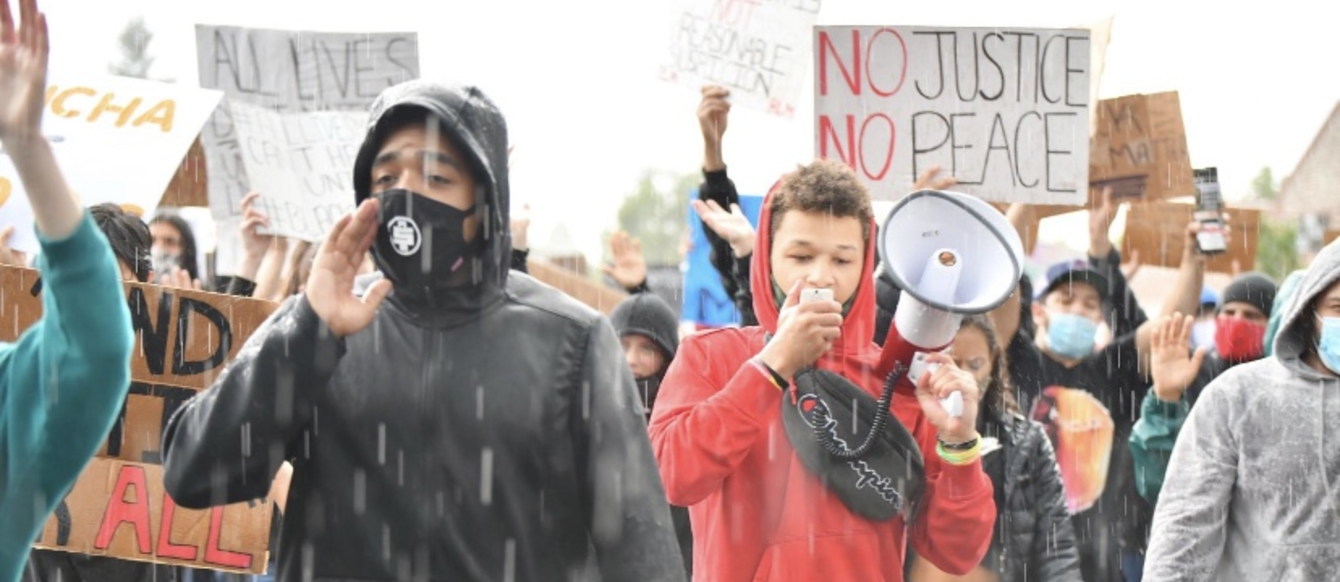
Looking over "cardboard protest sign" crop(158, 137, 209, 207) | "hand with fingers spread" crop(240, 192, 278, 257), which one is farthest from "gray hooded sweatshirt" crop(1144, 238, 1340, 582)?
"cardboard protest sign" crop(158, 137, 209, 207)

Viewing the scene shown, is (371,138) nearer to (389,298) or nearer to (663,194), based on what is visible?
(389,298)

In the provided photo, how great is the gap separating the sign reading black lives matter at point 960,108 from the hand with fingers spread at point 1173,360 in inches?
44.3

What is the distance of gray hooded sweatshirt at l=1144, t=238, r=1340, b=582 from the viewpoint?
509cm

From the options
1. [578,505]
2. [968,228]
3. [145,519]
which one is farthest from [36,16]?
[145,519]

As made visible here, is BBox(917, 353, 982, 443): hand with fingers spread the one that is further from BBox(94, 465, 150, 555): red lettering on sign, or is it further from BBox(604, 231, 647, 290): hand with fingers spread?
BBox(604, 231, 647, 290): hand with fingers spread

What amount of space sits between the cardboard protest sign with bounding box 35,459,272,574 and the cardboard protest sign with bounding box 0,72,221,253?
8.27 ft

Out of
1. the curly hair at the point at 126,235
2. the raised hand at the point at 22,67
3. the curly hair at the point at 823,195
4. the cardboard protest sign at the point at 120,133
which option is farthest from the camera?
the cardboard protest sign at the point at 120,133

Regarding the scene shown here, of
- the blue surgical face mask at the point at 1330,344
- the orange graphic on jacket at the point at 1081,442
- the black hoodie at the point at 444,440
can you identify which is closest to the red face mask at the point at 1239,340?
the orange graphic on jacket at the point at 1081,442

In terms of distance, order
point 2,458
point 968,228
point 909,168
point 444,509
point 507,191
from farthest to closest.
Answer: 1. point 909,168
2. point 968,228
3. point 507,191
4. point 444,509
5. point 2,458

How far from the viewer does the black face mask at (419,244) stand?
3518 mm

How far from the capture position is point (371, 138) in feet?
12.0

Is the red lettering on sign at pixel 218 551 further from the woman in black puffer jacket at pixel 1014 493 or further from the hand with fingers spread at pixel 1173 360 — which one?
the hand with fingers spread at pixel 1173 360

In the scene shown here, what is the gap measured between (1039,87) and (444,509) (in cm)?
490

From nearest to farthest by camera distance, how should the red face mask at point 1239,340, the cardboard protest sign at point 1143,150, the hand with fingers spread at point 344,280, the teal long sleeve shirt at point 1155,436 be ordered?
the hand with fingers spread at point 344,280, the teal long sleeve shirt at point 1155,436, the red face mask at point 1239,340, the cardboard protest sign at point 1143,150
